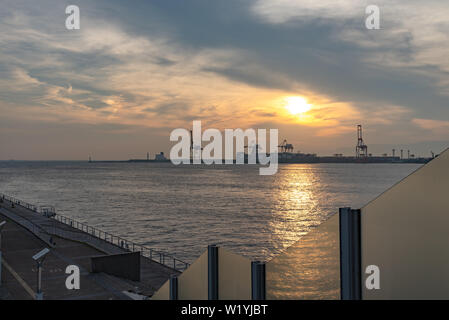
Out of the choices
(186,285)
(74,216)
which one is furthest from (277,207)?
(186,285)

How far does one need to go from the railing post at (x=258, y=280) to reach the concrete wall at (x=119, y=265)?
18.0 meters

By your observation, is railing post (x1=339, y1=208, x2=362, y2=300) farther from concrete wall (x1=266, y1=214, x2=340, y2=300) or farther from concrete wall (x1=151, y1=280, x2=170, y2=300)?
concrete wall (x1=151, y1=280, x2=170, y2=300)

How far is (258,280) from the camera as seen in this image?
11.6ft

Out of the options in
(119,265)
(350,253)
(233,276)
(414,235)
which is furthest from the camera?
(119,265)

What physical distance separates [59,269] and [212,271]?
19207 mm

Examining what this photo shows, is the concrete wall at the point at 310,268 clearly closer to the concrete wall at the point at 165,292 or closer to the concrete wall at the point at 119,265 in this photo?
the concrete wall at the point at 165,292

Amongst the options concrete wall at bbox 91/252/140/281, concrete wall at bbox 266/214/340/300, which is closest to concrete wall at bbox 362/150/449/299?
concrete wall at bbox 266/214/340/300

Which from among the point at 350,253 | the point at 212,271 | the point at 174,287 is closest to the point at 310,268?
the point at 350,253

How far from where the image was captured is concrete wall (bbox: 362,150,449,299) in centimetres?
257

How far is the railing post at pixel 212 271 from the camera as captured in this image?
4152mm

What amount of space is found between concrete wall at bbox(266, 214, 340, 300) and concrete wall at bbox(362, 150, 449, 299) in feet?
1.05

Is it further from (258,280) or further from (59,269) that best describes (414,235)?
(59,269)

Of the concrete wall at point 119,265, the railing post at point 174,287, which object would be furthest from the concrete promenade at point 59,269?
the railing post at point 174,287
